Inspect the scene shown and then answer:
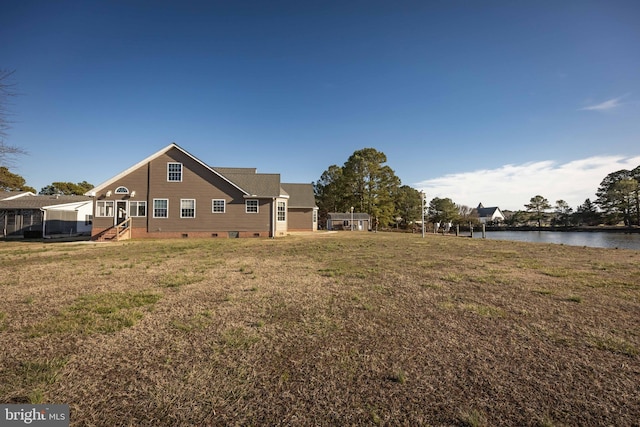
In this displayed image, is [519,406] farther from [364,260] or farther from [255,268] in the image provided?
[364,260]

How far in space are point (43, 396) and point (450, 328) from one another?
5266 mm

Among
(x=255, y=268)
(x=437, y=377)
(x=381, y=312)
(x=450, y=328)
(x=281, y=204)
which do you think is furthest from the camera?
(x=281, y=204)

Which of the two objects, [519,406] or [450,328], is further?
[450,328]

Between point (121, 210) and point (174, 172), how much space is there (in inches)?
207

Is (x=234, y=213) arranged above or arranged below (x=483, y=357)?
above

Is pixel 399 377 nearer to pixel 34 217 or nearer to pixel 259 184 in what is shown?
pixel 259 184

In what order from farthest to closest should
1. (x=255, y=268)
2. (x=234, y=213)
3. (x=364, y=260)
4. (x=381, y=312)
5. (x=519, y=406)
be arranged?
(x=234, y=213), (x=364, y=260), (x=255, y=268), (x=381, y=312), (x=519, y=406)

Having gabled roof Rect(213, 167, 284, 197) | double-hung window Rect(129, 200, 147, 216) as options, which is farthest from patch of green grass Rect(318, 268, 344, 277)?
double-hung window Rect(129, 200, 147, 216)

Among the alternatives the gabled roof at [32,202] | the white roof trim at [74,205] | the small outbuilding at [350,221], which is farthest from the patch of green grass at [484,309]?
the small outbuilding at [350,221]

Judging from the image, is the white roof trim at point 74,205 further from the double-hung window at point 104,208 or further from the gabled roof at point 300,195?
the gabled roof at point 300,195

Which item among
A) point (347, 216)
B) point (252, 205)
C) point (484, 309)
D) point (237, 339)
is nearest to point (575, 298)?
point (484, 309)

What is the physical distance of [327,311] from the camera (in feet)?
17.2

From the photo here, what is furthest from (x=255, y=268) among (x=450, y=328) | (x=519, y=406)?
(x=519, y=406)

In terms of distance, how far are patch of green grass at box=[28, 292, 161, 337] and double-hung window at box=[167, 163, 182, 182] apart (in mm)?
18739
